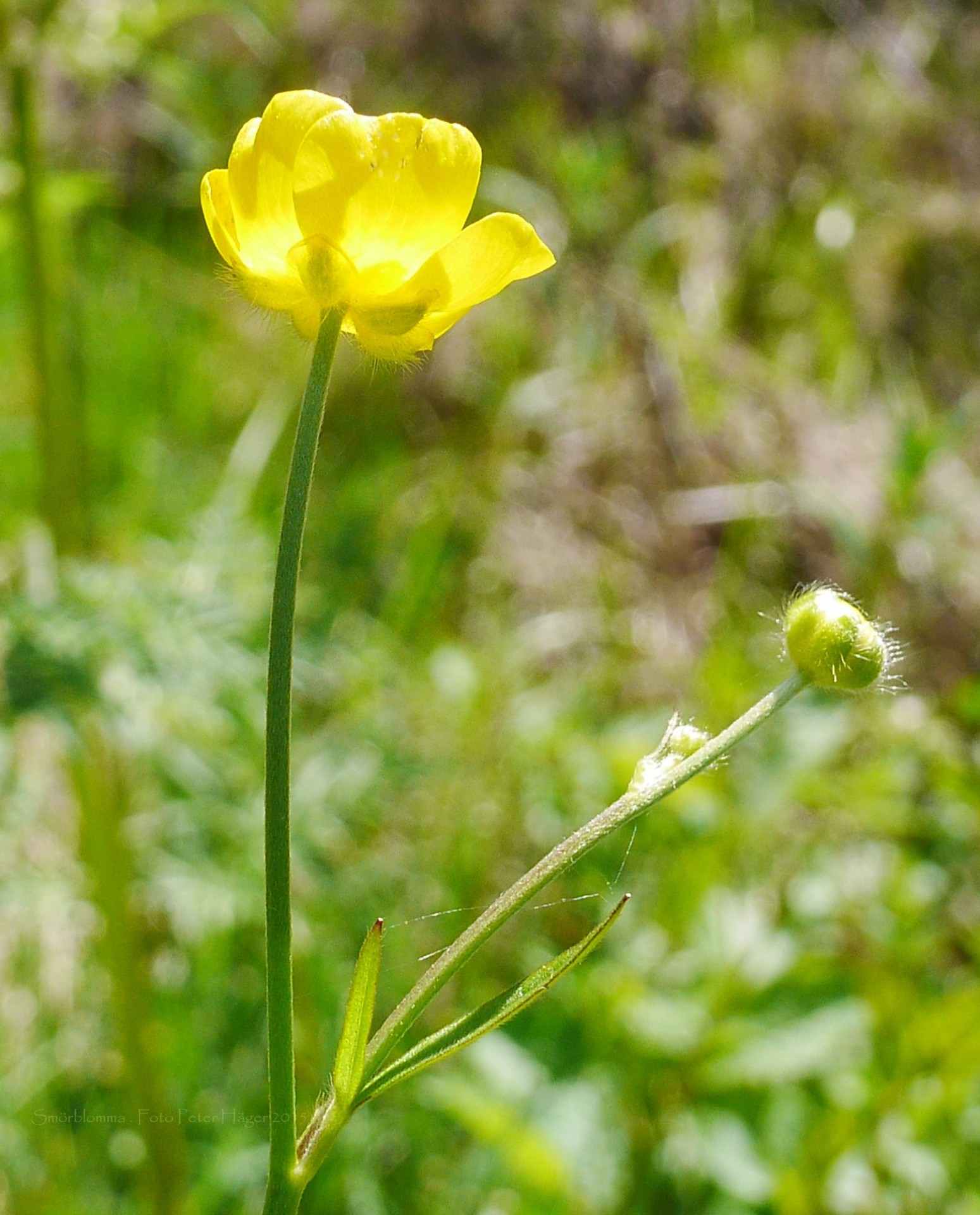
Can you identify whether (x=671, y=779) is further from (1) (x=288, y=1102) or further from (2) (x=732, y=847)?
(2) (x=732, y=847)

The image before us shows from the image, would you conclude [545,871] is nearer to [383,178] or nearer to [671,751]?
[671,751]

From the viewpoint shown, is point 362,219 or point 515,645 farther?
point 515,645

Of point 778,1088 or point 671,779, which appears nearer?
point 671,779

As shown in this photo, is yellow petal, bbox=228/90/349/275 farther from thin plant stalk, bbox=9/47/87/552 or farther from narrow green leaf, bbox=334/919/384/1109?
thin plant stalk, bbox=9/47/87/552

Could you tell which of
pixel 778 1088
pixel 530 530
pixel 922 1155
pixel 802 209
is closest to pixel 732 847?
pixel 778 1088

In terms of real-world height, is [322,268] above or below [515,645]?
above

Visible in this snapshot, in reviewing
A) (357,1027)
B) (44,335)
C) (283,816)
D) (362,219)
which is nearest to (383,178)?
(362,219)

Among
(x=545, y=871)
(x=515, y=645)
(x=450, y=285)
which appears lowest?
(x=515, y=645)
